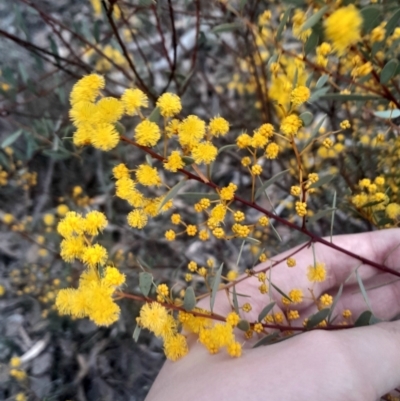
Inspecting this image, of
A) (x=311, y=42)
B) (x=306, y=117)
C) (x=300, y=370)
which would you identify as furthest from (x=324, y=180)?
(x=300, y=370)

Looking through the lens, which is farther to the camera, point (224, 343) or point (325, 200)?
point (325, 200)

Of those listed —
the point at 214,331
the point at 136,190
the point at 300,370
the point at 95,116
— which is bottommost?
the point at 300,370

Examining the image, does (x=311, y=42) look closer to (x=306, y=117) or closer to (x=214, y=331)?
(x=306, y=117)

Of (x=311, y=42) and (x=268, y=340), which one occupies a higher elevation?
(x=311, y=42)

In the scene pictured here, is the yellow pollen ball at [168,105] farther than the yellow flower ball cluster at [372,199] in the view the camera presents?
No

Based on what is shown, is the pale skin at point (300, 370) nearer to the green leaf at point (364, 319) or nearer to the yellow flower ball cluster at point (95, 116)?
the green leaf at point (364, 319)

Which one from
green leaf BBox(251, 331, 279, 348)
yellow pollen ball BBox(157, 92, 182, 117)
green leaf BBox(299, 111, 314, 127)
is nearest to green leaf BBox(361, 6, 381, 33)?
green leaf BBox(299, 111, 314, 127)

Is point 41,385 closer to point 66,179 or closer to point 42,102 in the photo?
point 66,179

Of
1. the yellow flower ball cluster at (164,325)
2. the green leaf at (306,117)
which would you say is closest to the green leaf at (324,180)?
the green leaf at (306,117)

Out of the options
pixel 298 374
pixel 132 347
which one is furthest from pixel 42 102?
pixel 298 374
